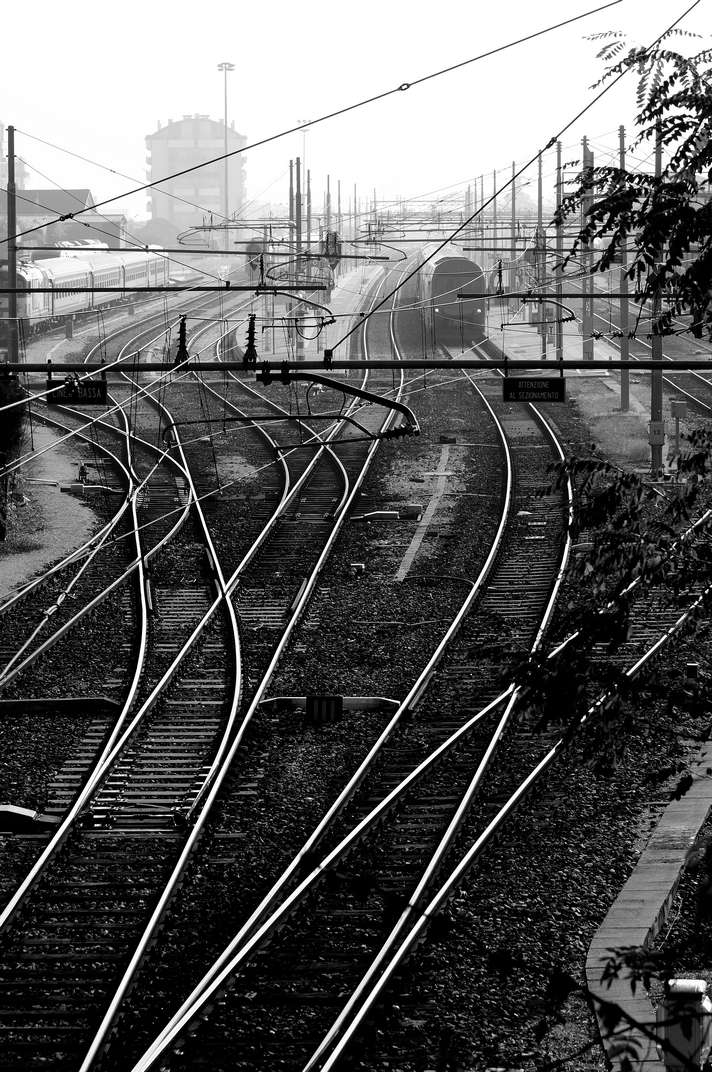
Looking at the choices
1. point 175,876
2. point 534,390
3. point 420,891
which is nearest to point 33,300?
point 534,390

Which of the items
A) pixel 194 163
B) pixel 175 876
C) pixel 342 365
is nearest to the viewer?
pixel 175 876

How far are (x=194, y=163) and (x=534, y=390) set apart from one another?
512 feet

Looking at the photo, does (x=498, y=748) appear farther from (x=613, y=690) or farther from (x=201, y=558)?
(x=201, y=558)

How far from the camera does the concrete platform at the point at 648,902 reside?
22.8 ft

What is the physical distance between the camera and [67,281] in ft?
183

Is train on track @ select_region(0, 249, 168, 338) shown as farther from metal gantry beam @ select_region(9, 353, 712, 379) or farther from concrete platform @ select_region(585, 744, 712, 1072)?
concrete platform @ select_region(585, 744, 712, 1072)

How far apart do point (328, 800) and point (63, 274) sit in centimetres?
4909

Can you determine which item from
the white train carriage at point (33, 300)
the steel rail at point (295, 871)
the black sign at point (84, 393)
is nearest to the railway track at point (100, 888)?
the steel rail at point (295, 871)

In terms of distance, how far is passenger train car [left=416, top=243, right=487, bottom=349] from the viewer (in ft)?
148

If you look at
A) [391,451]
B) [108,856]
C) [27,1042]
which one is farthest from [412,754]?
[391,451]

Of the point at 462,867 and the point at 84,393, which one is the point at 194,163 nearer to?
the point at 84,393

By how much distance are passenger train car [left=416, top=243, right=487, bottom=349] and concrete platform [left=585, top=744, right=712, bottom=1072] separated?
116 ft

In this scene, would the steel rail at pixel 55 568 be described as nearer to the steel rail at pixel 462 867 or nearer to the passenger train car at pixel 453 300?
the steel rail at pixel 462 867

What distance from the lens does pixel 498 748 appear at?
10.9 m
